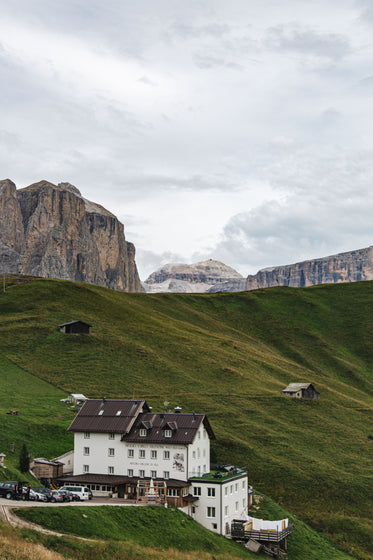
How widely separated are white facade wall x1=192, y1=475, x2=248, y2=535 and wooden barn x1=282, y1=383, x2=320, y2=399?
4511cm

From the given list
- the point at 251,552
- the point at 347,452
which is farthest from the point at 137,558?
the point at 347,452

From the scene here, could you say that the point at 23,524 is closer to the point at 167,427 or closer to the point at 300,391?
the point at 167,427

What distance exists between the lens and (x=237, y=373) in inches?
4247

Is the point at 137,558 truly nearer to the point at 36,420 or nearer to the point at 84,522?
the point at 84,522

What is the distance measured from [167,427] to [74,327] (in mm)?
56843

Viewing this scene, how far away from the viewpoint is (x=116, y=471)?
61.2 metres

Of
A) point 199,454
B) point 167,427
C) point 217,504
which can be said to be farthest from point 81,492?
point 199,454

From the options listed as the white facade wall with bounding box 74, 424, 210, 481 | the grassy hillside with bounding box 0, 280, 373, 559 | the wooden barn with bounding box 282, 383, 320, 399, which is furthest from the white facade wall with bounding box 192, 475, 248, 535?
the wooden barn with bounding box 282, 383, 320, 399

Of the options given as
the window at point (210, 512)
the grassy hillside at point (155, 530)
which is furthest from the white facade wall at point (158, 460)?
the grassy hillside at point (155, 530)

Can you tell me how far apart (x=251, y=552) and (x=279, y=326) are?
116m

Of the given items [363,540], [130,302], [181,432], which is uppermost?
[130,302]

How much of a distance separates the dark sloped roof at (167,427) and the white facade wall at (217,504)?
458 centimetres

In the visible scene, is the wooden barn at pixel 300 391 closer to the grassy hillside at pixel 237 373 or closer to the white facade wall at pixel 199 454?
the grassy hillside at pixel 237 373

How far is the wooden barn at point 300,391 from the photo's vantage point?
10206 cm
